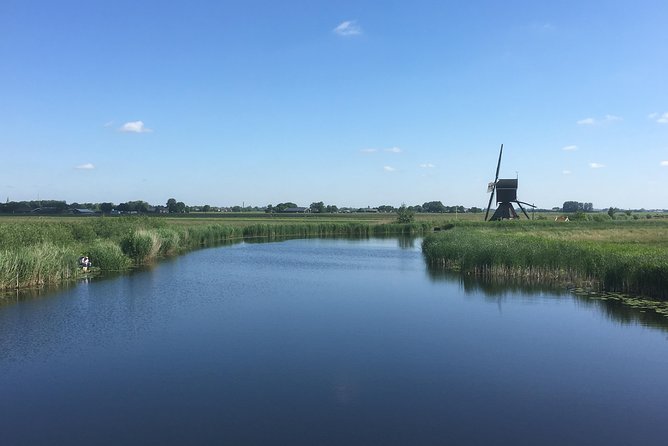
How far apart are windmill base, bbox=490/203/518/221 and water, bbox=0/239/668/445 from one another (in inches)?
1564

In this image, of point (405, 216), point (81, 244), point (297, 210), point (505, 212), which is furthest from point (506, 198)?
point (297, 210)

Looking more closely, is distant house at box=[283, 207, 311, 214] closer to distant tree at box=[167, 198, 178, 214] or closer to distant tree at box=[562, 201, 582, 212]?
distant tree at box=[167, 198, 178, 214]

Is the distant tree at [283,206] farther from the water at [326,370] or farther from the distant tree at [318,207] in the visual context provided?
the water at [326,370]

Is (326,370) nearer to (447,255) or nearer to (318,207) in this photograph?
(447,255)

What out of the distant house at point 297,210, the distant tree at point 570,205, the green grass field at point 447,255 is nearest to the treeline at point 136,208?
the distant house at point 297,210

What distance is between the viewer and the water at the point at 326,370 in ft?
26.0

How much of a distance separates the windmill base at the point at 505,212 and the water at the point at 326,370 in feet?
130

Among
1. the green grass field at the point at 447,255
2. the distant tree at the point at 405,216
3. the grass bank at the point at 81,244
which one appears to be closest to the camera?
the green grass field at the point at 447,255

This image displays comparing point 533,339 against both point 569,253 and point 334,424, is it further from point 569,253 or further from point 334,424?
point 569,253

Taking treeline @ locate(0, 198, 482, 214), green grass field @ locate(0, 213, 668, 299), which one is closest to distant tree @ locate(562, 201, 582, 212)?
treeline @ locate(0, 198, 482, 214)

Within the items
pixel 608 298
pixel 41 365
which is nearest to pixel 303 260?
pixel 608 298

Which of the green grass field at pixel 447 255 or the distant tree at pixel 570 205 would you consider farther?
the distant tree at pixel 570 205

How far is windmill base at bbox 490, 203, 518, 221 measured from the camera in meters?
Result: 57.8

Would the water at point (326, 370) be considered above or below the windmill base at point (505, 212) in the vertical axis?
Result: below
